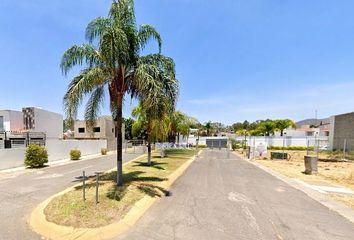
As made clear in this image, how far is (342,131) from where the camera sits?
38.0 meters

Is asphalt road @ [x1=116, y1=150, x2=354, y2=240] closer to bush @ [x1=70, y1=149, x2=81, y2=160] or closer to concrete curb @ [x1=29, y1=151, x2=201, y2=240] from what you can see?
concrete curb @ [x1=29, y1=151, x2=201, y2=240]

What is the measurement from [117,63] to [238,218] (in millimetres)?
6672

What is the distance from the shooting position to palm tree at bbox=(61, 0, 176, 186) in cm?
942

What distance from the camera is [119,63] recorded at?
9.83 m

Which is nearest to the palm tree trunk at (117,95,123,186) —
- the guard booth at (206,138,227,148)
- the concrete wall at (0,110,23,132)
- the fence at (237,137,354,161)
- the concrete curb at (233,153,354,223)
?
the concrete curb at (233,153,354,223)

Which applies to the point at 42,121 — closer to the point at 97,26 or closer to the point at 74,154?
the point at 74,154

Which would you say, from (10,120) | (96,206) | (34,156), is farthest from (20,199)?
(10,120)

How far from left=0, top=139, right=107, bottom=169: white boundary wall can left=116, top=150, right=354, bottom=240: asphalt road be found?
13.4 meters

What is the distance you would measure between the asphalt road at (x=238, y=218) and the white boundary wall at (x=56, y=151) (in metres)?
13.4

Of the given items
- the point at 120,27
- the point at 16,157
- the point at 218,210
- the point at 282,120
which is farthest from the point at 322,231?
the point at 282,120

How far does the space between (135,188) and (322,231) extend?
624 centimetres

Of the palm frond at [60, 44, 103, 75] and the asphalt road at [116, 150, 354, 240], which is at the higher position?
the palm frond at [60, 44, 103, 75]

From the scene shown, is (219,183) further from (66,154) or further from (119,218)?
(66,154)

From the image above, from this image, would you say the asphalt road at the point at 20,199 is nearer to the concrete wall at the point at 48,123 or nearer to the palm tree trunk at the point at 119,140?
the palm tree trunk at the point at 119,140
